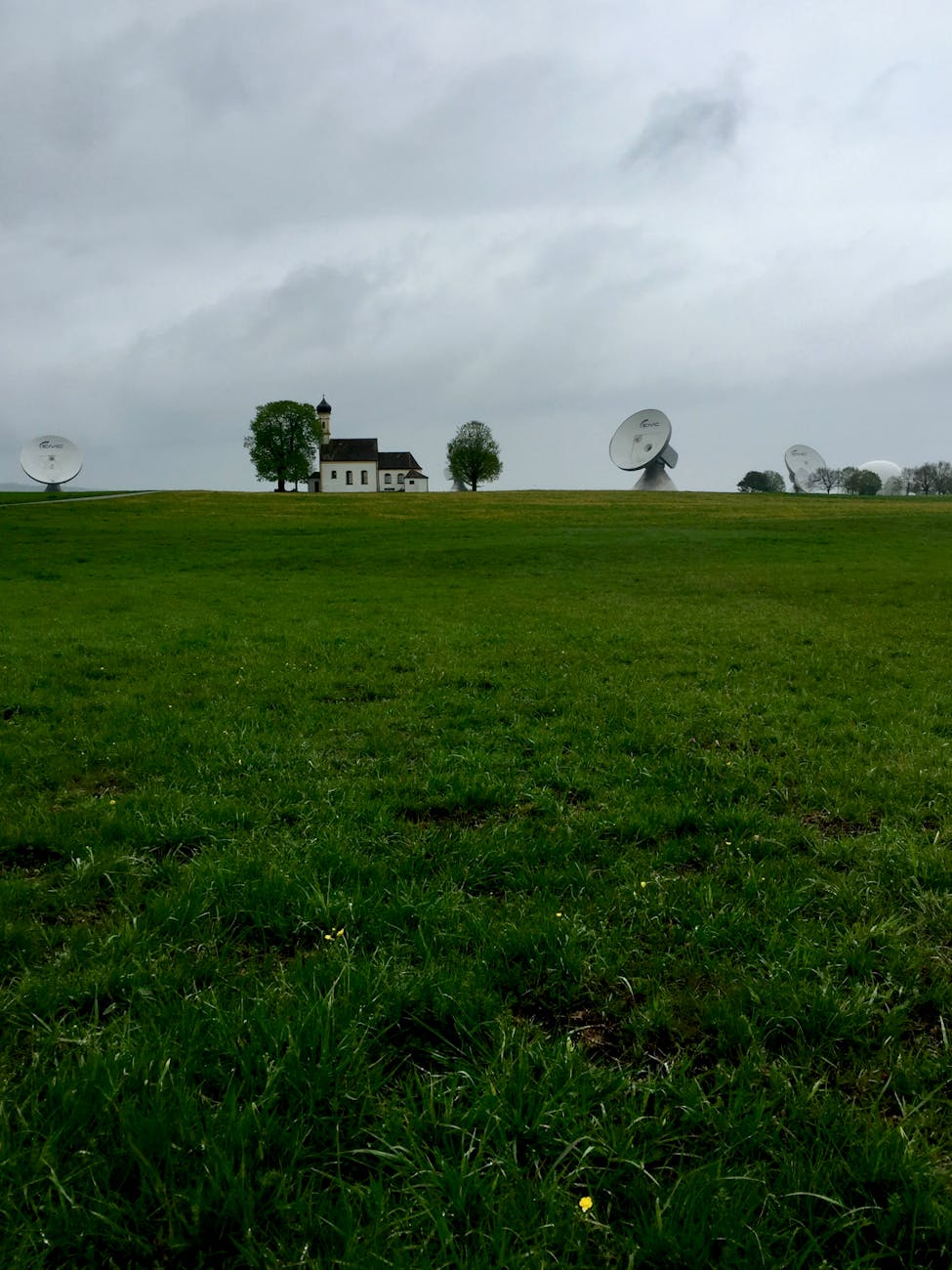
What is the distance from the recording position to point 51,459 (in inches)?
3765

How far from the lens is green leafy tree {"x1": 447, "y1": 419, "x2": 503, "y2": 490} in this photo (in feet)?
414

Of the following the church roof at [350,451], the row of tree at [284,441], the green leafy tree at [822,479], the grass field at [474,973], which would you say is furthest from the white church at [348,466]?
the grass field at [474,973]

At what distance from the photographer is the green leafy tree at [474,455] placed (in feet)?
414

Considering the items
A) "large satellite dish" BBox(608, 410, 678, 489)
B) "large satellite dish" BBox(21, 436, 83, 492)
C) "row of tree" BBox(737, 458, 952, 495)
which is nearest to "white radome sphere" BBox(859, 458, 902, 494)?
"row of tree" BBox(737, 458, 952, 495)

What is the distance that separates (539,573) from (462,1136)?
26.6 metres

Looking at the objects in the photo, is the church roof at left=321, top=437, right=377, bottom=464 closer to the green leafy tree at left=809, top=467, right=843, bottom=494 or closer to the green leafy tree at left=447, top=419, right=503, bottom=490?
the green leafy tree at left=447, top=419, right=503, bottom=490

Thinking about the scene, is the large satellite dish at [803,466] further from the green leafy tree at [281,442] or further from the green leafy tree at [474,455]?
the green leafy tree at [281,442]

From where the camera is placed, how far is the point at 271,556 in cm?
3472

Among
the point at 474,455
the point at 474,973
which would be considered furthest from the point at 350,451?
the point at 474,973

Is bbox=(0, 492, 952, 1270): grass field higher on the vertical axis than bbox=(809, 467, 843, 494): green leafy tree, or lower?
lower

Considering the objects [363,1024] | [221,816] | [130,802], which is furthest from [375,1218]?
[130,802]

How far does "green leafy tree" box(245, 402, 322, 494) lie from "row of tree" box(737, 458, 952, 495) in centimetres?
7355

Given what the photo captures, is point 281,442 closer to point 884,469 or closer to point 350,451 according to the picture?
point 350,451

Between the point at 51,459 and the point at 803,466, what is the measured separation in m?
113
